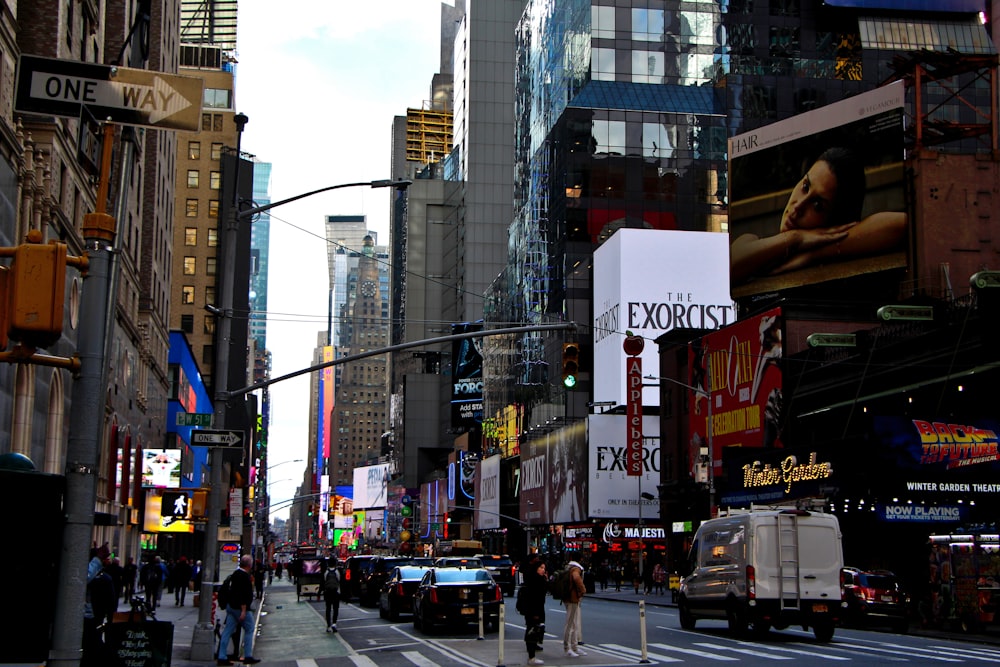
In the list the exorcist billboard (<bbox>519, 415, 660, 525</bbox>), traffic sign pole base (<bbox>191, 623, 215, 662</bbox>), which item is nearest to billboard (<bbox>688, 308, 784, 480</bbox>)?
the exorcist billboard (<bbox>519, 415, 660, 525</bbox>)

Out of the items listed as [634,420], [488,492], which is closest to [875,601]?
[634,420]

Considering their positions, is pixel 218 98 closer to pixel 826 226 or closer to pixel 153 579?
pixel 826 226

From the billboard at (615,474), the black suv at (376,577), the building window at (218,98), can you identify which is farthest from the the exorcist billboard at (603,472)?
the building window at (218,98)

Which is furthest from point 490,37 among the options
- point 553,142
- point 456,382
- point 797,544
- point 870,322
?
point 797,544

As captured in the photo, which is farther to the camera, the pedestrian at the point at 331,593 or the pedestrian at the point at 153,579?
the pedestrian at the point at 153,579

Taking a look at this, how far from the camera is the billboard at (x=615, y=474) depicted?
285ft

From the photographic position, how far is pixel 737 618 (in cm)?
2664

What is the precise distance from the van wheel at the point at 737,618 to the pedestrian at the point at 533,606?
18.3 ft

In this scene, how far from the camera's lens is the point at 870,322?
2282 inches

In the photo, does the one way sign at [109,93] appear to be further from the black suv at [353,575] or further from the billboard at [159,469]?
the billboard at [159,469]

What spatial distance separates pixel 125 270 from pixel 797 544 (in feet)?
130

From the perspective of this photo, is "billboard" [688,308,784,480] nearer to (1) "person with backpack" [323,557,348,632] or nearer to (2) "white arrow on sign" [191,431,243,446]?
(1) "person with backpack" [323,557,348,632]

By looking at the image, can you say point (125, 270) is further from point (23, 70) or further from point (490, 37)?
point (490, 37)

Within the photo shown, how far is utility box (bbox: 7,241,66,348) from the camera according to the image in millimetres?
7473
